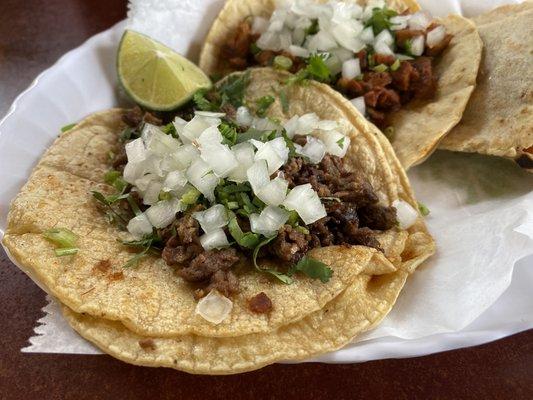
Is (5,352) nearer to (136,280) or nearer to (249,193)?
(136,280)

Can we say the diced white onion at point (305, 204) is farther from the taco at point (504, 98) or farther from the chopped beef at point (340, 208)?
the taco at point (504, 98)

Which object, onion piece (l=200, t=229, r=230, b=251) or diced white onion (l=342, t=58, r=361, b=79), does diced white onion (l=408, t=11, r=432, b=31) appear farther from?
onion piece (l=200, t=229, r=230, b=251)

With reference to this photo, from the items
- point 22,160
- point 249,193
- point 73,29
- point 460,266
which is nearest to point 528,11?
point 460,266

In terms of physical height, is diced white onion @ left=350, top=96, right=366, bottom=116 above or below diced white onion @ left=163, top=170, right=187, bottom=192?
below

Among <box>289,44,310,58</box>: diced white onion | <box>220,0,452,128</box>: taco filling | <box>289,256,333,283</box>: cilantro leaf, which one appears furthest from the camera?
<box>289,44,310,58</box>: diced white onion

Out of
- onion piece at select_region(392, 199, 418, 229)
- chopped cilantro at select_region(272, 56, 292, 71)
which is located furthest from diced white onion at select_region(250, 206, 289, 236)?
chopped cilantro at select_region(272, 56, 292, 71)

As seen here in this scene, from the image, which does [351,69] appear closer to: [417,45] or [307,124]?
[417,45]

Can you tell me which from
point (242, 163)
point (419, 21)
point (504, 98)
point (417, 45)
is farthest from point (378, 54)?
point (242, 163)

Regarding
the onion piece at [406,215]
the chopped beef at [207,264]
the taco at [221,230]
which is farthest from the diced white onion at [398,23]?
the chopped beef at [207,264]
